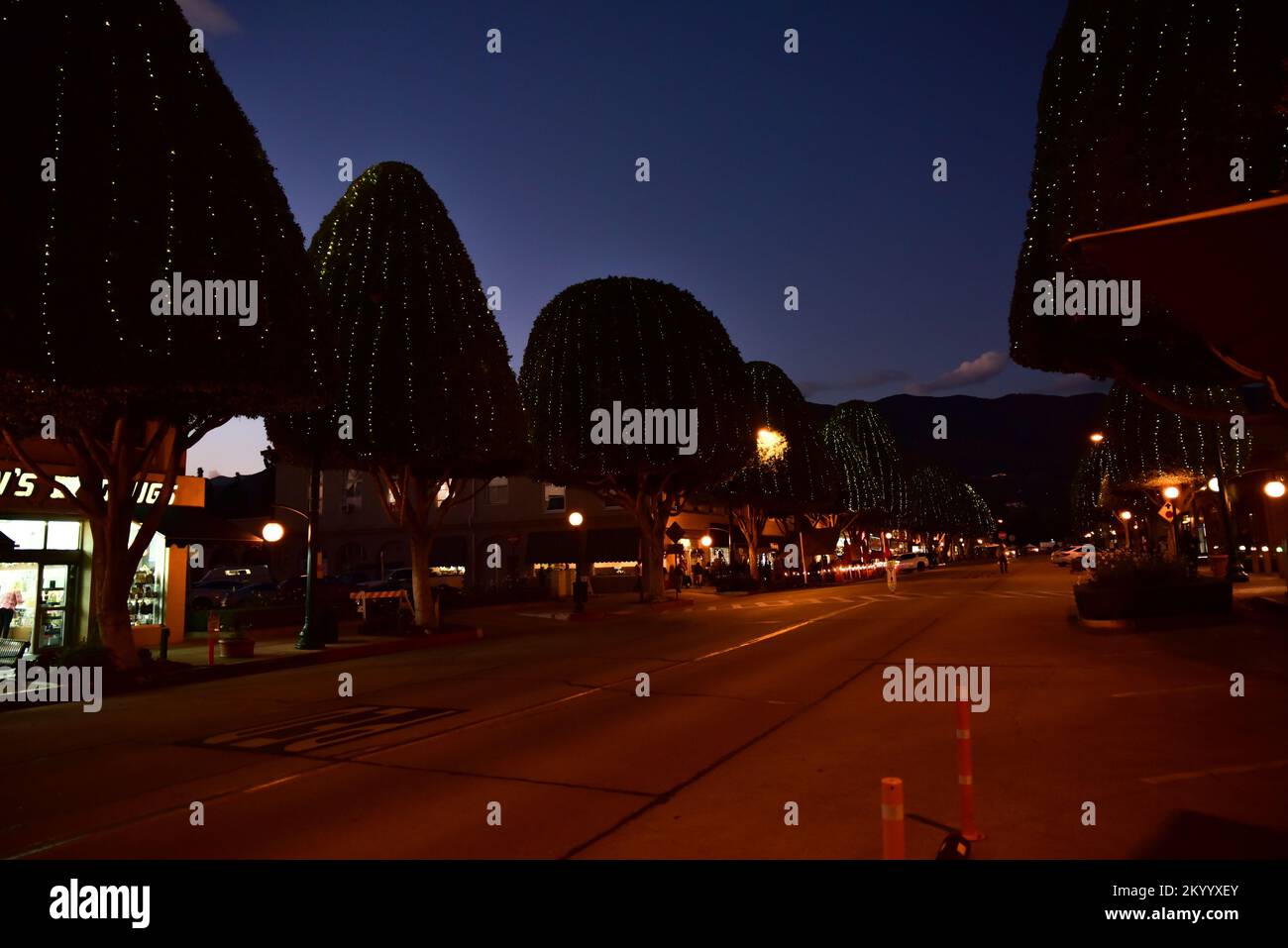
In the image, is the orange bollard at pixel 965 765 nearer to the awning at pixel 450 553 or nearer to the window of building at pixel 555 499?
the window of building at pixel 555 499

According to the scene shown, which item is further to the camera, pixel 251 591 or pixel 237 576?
pixel 237 576

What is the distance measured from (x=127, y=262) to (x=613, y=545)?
37118 mm

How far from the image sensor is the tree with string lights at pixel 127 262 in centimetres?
1298

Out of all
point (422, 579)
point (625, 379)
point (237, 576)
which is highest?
point (625, 379)

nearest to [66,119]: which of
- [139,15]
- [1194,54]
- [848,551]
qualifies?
[139,15]

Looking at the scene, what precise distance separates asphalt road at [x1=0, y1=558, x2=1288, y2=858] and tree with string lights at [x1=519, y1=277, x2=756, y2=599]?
18.2m

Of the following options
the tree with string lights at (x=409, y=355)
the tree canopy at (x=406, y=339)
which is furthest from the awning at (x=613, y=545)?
the tree canopy at (x=406, y=339)

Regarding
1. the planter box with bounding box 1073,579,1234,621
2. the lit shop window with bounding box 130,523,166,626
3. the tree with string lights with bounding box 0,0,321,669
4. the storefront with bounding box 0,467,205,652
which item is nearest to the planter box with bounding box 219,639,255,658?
the storefront with bounding box 0,467,205,652

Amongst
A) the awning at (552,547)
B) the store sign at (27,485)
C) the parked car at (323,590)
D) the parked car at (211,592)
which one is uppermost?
the store sign at (27,485)

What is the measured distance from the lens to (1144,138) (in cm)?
1310

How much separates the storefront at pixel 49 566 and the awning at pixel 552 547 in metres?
28.2

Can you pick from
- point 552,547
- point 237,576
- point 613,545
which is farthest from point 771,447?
point 237,576

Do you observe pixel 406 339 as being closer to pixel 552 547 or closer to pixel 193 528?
pixel 193 528
